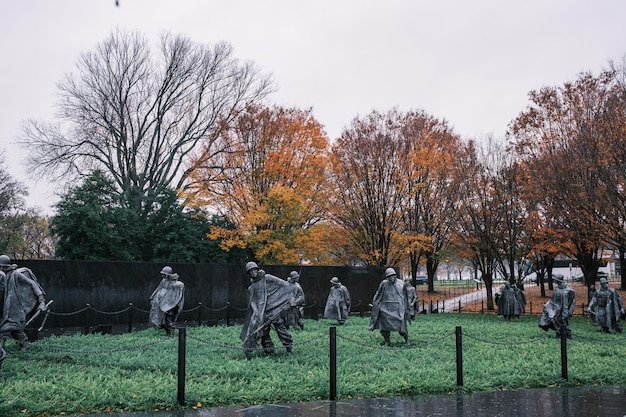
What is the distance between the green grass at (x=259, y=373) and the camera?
8.17 meters

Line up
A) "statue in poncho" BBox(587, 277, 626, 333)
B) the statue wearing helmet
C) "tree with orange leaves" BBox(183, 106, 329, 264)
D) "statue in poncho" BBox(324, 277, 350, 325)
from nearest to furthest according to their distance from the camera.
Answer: the statue wearing helmet, "statue in poncho" BBox(587, 277, 626, 333), "statue in poncho" BBox(324, 277, 350, 325), "tree with orange leaves" BBox(183, 106, 329, 264)

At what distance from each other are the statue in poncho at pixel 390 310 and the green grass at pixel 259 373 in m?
1.05

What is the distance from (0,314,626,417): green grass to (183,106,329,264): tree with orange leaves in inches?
598

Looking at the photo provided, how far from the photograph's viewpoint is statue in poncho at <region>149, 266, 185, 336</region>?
17.0m

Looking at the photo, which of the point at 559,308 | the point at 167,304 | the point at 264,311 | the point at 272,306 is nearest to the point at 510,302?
the point at 559,308

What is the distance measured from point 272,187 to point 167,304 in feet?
43.7

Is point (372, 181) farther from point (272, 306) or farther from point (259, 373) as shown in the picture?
point (259, 373)

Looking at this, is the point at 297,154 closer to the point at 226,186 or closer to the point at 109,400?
the point at 226,186

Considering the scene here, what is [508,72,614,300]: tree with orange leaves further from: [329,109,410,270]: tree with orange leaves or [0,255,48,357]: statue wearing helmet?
[0,255,48,357]: statue wearing helmet

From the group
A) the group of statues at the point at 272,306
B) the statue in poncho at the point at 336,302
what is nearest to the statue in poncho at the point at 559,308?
the group of statues at the point at 272,306

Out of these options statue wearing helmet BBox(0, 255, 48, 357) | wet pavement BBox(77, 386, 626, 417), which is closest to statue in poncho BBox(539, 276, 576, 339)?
wet pavement BBox(77, 386, 626, 417)

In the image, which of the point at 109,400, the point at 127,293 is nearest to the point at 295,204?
the point at 127,293

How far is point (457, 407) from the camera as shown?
8062 millimetres

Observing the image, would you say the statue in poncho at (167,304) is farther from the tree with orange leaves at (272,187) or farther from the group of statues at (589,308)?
the tree with orange leaves at (272,187)
